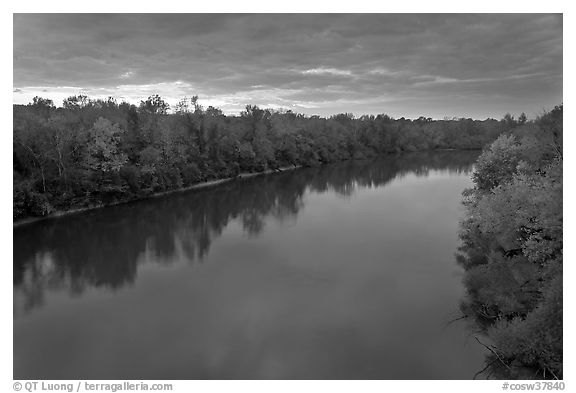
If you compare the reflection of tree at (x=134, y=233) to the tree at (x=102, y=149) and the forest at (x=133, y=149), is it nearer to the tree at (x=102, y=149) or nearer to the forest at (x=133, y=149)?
the forest at (x=133, y=149)

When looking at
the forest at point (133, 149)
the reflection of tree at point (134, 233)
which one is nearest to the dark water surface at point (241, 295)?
the reflection of tree at point (134, 233)

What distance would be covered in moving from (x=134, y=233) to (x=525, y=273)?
72.5 ft

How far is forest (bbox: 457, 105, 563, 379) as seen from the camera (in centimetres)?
1041

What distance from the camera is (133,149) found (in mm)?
→ 37031

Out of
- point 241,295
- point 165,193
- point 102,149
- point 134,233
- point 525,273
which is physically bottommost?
point 241,295

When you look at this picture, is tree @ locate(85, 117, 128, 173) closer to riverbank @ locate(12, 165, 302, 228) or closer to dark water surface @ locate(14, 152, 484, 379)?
riverbank @ locate(12, 165, 302, 228)

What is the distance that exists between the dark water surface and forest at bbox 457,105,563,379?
104 centimetres

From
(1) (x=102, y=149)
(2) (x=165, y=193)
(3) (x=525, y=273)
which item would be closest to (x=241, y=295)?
(3) (x=525, y=273)

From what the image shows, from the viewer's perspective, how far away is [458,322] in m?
14.6

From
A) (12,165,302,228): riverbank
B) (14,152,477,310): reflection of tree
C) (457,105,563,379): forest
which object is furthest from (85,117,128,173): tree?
(457,105,563,379): forest

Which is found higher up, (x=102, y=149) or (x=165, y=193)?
(x=102, y=149)

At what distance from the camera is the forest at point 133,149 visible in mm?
28312

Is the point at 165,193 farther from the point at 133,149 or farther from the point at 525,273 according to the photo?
the point at 525,273

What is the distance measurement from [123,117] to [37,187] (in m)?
13.0
